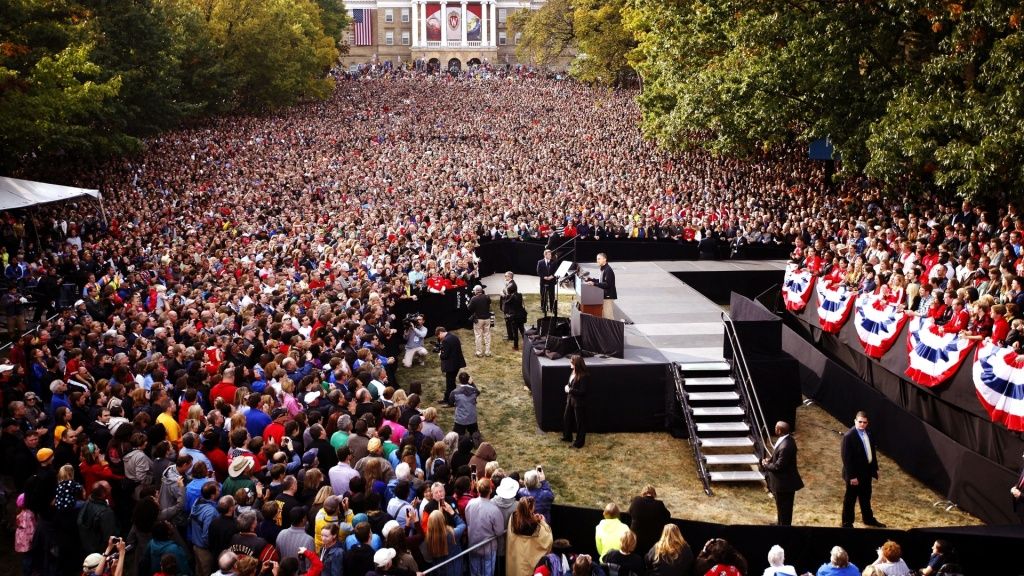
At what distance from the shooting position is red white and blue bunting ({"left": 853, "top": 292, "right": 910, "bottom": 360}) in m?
15.5

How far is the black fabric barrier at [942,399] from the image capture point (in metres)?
12.5

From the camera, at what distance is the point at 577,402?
1502 centimetres

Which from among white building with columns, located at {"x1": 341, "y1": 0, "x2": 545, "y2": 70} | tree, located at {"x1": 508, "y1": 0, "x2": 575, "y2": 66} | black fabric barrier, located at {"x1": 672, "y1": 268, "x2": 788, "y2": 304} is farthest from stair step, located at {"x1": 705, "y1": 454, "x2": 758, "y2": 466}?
white building with columns, located at {"x1": 341, "y1": 0, "x2": 545, "y2": 70}

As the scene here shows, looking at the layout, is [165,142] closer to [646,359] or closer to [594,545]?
[646,359]

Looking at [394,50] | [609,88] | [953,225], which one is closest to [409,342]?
[953,225]

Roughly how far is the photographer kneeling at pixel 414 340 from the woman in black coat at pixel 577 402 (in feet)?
16.3

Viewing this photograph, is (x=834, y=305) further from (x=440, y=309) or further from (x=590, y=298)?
(x=440, y=309)

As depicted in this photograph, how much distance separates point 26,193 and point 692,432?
53.3 ft

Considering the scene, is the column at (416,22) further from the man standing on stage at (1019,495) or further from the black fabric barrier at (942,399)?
the man standing on stage at (1019,495)

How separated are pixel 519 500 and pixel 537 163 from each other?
3525 centimetres

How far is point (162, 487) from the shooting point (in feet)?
30.9

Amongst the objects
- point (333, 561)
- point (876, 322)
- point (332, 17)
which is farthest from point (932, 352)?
point (332, 17)

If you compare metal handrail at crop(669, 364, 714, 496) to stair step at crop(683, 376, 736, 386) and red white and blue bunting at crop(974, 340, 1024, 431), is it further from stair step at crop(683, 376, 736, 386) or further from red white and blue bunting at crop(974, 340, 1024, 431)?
red white and blue bunting at crop(974, 340, 1024, 431)

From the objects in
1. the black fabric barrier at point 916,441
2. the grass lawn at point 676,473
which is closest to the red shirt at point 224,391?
the grass lawn at point 676,473
